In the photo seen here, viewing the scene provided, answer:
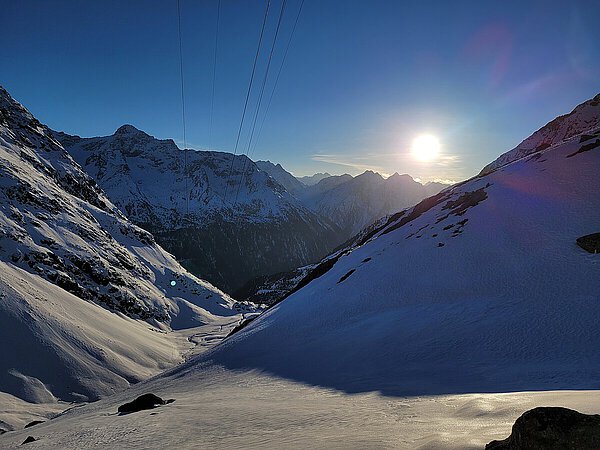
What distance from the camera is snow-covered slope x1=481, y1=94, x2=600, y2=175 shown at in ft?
200

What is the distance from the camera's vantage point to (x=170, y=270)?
11444 cm

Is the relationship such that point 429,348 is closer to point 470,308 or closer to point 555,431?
point 470,308

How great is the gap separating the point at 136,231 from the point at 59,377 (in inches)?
3564

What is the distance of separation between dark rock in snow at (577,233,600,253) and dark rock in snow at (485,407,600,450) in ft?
68.0

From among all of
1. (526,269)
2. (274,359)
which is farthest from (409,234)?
(274,359)

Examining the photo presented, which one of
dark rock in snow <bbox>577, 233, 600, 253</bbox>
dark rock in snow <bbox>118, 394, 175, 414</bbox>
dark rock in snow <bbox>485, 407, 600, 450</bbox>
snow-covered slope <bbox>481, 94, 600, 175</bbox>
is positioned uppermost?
snow-covered slope <bbox>481, 94, 600, 175</bbox>

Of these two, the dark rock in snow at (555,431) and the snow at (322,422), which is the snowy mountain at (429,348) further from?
the dark rock in snow at (555,431)

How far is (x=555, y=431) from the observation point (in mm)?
4125

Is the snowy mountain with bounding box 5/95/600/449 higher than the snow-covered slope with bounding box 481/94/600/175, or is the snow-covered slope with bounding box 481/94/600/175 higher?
the snow-covered slope with bounding box 481/94/600/175

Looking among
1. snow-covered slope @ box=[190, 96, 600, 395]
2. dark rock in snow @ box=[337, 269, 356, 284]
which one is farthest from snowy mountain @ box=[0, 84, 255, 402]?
A: dark rock in snow @ box=[337, 269, 356, 284]

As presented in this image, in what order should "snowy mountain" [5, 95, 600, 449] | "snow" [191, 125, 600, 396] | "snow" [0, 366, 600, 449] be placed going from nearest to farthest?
"snow" [0, 366, 600, 449]
"snowy mountain" [5, 95, 600, 449]
"snow" [191, 125, 600, 396]

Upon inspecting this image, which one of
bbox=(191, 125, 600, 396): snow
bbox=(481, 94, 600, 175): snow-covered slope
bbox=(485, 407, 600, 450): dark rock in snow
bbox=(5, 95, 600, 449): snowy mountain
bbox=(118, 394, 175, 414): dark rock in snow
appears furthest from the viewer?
bbox=(481, 94, 600, 175): snow-covered slope

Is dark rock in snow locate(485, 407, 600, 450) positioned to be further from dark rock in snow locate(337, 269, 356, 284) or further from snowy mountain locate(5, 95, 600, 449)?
dark rock in snow locate(337, 269, 356, 284)

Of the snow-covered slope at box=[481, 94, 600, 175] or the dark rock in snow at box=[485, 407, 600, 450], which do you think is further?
the snow-covered slope at box=[481, 94, 600, 175]
